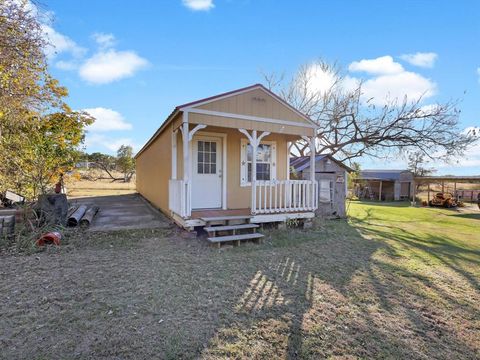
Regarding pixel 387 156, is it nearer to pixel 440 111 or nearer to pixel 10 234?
pixel 440 111

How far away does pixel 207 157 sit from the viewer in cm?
711

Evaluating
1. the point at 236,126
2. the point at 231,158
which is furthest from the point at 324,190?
the point at 236,126

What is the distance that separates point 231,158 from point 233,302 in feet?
15.7

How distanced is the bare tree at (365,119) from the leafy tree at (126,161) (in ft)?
58.5

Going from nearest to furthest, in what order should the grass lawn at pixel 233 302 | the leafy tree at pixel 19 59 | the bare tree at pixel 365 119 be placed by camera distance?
the grass lawn at pixel 233 302
the leafy tree at pixel 19 59
the bare tree at pixel 365 119

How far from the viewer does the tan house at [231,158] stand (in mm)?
5902

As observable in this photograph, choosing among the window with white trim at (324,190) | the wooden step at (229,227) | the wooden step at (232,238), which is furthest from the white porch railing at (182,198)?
the window with white trim at (324,190)

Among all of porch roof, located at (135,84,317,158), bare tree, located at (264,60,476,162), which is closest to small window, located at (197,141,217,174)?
porch roof, located at (135,84,317,158)

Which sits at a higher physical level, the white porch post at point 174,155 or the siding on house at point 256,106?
the siding on house at point 256,106

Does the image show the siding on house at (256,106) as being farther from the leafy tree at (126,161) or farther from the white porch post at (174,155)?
the leafy tree at (126,161)

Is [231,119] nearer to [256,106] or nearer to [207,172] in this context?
[256,106]

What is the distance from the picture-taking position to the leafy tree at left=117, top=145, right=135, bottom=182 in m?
27.1

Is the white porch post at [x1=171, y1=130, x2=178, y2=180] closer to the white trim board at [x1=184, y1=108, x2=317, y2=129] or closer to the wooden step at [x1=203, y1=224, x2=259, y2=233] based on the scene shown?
the white trim board at [x1=184, y1=108, x2=317, y2=129]

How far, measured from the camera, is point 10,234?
5246 mm
